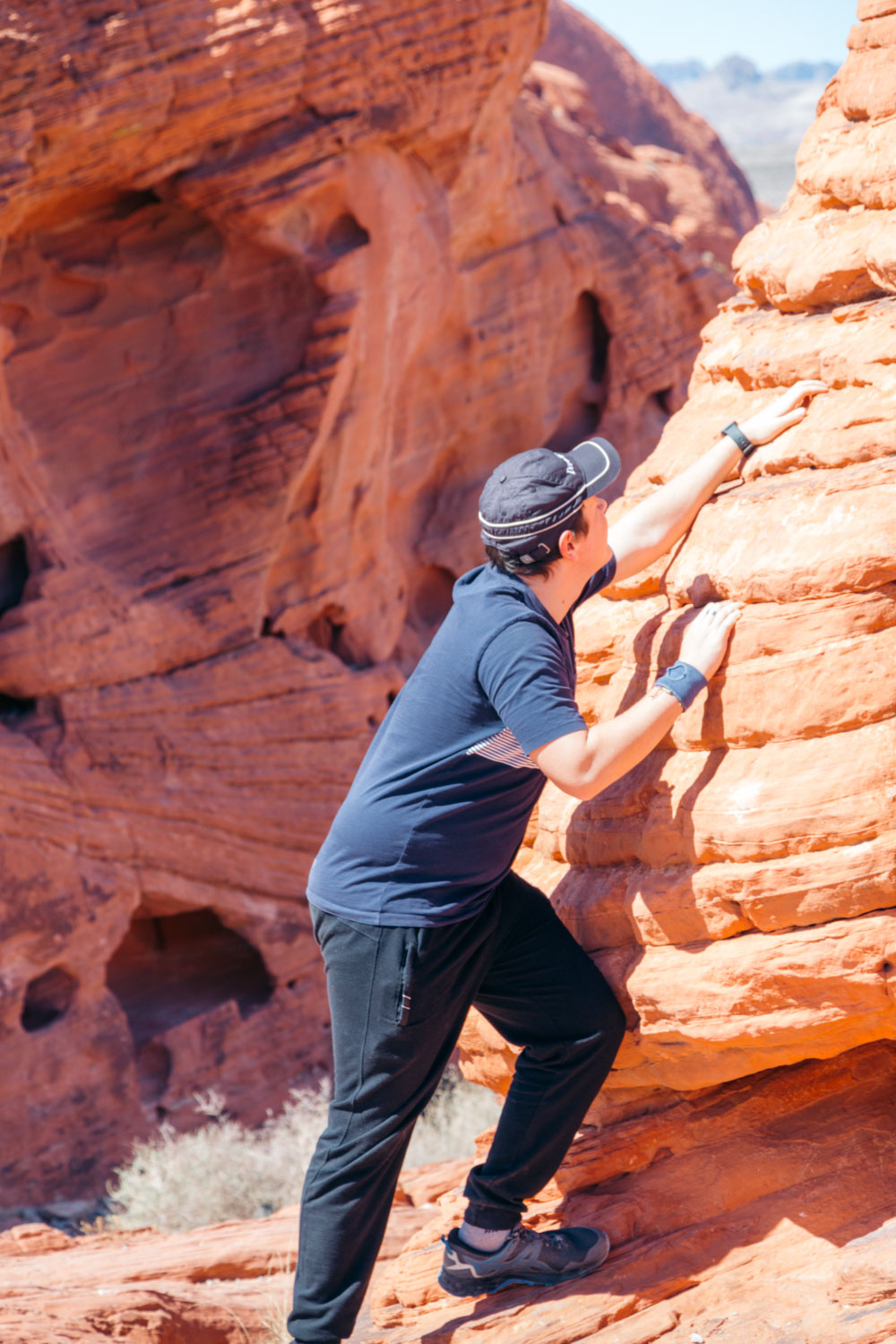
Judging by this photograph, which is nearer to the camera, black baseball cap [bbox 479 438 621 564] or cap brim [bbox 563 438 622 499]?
black baseball cap [bbox 479 438 621 564]

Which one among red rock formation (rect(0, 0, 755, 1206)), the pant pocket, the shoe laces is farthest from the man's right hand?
red rock formation (rect(0, 0, 755, 1206))

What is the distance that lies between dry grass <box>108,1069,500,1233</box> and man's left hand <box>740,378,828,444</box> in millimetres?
4992

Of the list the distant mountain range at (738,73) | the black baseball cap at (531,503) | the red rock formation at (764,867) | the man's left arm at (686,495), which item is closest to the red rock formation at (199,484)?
the red rock formation at (764,867)

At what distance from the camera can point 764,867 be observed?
2.91 meters

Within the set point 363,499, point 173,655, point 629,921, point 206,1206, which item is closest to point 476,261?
point 363,499

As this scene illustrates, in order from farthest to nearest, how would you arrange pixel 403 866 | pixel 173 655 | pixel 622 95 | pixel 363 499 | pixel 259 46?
pixel 622 95
pixel 363 499
pixel 173 655
pixel 259 46
pixel 403 866

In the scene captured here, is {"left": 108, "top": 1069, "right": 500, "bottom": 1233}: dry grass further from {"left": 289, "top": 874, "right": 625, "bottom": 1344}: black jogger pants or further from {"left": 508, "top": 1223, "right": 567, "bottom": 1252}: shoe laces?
{"left": 289, "top": 874, "right": 625, "bottom": 1344}: black jogger pants

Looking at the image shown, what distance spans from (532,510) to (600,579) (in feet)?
1.56

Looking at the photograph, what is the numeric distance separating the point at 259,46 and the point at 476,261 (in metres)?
3.71

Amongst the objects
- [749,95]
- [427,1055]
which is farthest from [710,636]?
[749,95]

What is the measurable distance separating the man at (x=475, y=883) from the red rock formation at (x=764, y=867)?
0.67ft

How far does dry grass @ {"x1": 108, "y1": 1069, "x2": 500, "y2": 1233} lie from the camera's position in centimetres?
741

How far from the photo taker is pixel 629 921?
10.7 feet

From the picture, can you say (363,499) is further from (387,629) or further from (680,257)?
(680,257)
